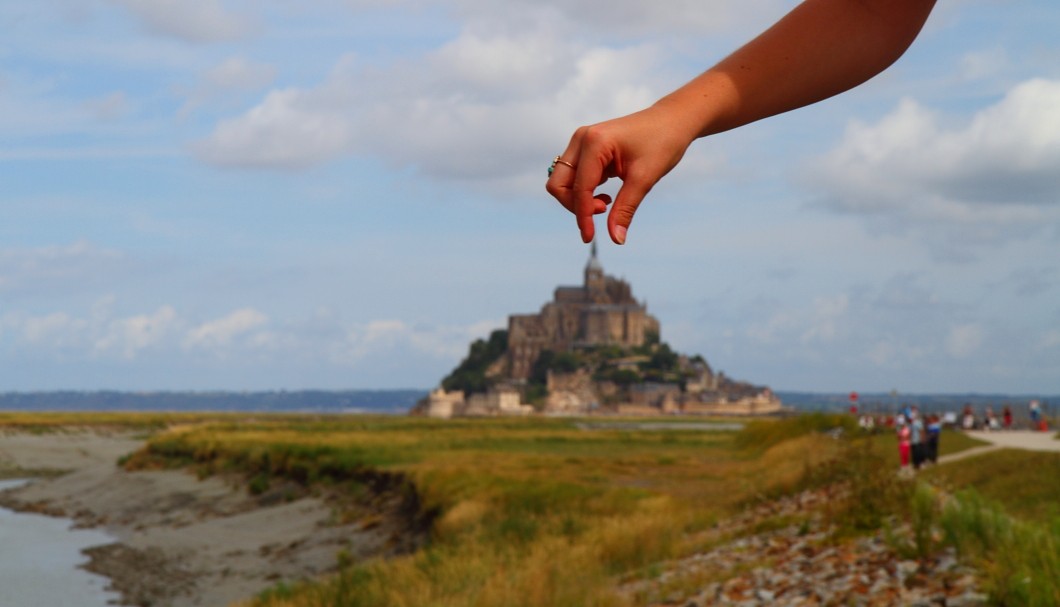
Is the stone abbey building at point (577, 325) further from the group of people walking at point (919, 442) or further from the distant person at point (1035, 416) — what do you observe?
the group of people walking at point (919, 442)

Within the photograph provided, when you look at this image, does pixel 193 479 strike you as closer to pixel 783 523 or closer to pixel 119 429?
pixel 783 523

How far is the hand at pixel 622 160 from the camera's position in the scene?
136 centimetres

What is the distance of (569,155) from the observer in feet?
4.55

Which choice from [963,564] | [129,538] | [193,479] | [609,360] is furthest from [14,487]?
[609,360]

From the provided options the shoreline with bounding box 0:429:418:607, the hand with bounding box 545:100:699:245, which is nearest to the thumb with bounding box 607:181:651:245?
the hand with bounding box 545:100:699:245

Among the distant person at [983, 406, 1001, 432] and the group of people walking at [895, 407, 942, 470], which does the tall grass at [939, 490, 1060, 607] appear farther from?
the distant person at [983, 406, 1001, 432]

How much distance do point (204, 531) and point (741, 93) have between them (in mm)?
29577

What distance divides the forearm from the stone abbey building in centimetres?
16331

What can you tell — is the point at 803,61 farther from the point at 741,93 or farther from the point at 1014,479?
the point at 1014,479

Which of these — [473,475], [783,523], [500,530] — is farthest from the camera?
[473,475]

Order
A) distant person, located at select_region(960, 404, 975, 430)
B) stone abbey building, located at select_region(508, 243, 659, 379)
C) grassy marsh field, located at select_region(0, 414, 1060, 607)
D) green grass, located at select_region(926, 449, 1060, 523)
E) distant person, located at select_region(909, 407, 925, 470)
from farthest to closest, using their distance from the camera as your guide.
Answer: stone abbey building, located at select_region(508, 243, 659, 379) → distant person, located at select_region(960, 404, 975, 430) → distant person, located at select_region(909, 407, 925, 470) → green grass, located at select_region(926, 449, 1060, 523) → grassy marsh field, located at select_region(0, 414, 1060, 607)

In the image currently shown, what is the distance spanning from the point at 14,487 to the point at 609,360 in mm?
124609

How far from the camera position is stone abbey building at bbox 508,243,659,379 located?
168500 mm

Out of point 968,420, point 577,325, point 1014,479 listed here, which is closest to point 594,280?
point 577,325
